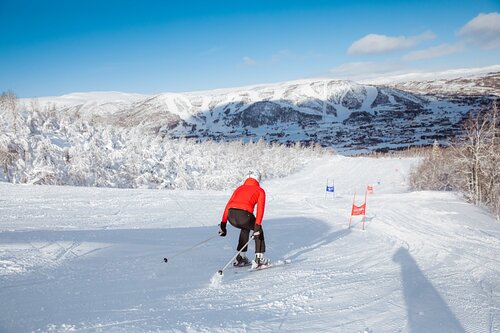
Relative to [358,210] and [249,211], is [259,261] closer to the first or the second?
[249,211]

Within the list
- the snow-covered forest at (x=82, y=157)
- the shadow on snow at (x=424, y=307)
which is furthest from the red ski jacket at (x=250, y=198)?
the snow-covered forest at (x=82, y=157)

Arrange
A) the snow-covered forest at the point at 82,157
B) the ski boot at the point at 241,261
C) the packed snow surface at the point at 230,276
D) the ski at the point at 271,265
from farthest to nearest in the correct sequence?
1. the snow-covered forest at the point at 82,157
2. the ski boot at the point at 241,261
3. the ski at the point at 271,265
4. the packed snow surface at the point at 230,276

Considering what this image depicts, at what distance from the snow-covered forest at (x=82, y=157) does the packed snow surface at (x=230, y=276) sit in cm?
1906

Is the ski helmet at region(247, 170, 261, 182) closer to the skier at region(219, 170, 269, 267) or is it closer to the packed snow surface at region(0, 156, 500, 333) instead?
the skier at region(219, 170, 269, 267)

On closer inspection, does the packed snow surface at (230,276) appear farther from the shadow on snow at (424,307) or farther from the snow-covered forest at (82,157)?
the snow-covered forest at (82,157)

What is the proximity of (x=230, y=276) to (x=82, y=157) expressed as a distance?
31.3 metres

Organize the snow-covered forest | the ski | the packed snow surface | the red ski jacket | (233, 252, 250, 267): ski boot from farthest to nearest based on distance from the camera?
the snow-covered forest, (233, 252, 250, 267): ski boot, the ski, the red ski jacket, the packed snow surface

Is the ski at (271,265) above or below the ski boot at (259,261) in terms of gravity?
below

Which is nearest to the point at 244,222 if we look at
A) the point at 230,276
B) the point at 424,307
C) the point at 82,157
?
the point at 230,276

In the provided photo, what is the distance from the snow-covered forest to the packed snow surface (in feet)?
62.5

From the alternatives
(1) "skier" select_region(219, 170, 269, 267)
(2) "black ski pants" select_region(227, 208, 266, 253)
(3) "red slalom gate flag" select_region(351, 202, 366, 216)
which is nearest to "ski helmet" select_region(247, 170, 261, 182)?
(1) "skier" select_region(219, 170, 269, 267)

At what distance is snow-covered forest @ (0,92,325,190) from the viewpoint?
28.6 m

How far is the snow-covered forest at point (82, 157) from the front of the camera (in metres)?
28.6

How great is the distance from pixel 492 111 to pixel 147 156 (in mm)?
35575
